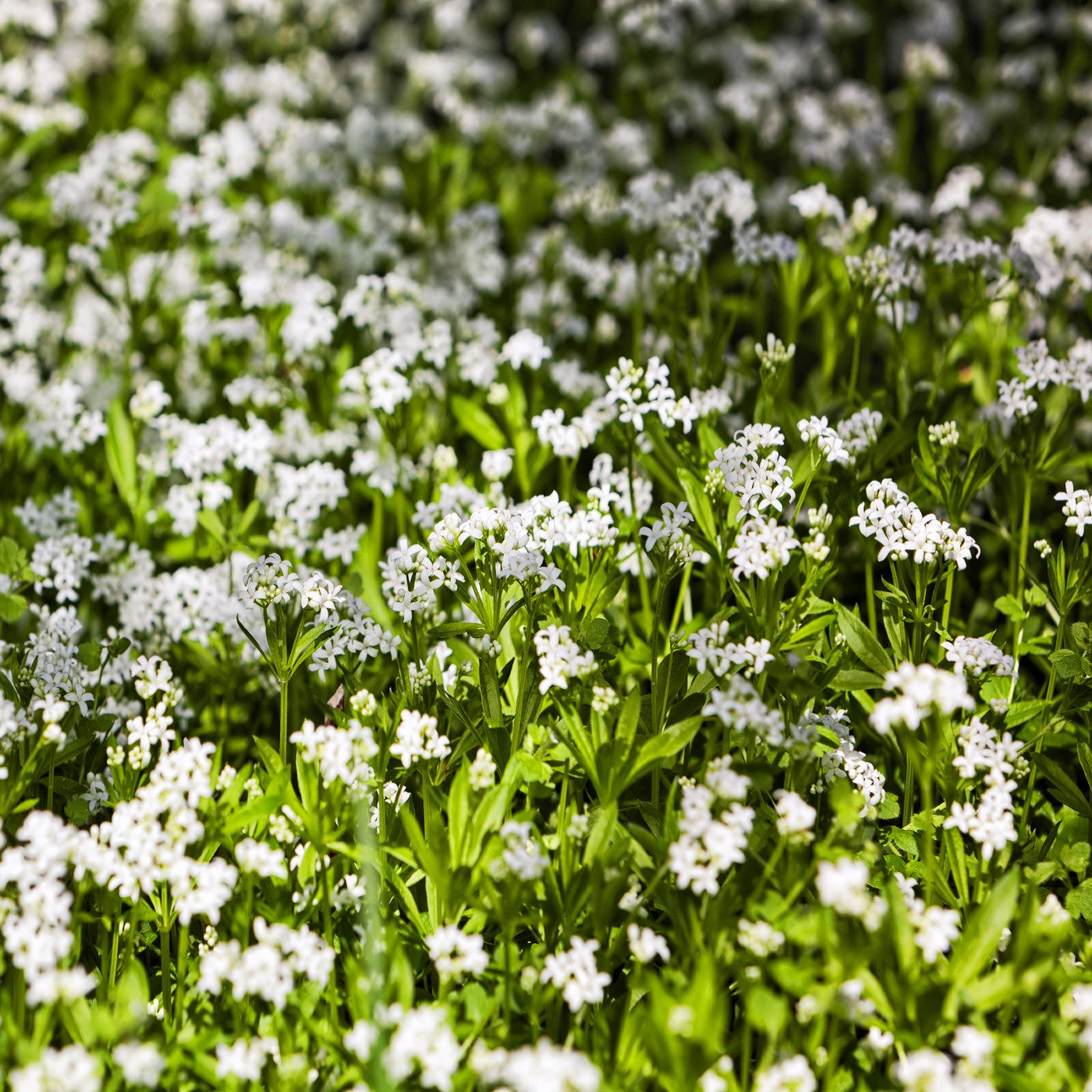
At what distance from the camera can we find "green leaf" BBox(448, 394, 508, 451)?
4.44m

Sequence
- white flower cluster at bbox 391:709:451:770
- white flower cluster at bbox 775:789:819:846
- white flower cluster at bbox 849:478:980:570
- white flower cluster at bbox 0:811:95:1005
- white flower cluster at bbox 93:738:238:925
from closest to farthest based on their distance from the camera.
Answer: white flower cluster at bbox 0:811:95:1005, white flower cluster at bbox 775:789:819:846, white flower cluster at bbox 93:738:238:925, white flower cluster at bbox 391:709:451:770, white flower cluster at bbox 849:478:980:570

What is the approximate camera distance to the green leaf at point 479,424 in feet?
14.6

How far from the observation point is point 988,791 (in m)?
2.97

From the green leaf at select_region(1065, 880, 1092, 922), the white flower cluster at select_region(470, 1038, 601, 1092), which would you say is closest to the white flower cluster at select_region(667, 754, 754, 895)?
the white flower cluster at select_region(470, 1038, 601, 1092)

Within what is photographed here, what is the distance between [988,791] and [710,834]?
0.82 meters

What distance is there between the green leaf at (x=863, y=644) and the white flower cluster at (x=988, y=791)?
0.30 meters

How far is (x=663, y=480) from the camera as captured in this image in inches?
158

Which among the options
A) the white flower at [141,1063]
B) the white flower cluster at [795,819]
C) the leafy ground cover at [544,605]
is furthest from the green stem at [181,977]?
the white flower cluster at [795,819]

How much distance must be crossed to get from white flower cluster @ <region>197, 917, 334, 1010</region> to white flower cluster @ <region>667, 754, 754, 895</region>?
2.91 feet

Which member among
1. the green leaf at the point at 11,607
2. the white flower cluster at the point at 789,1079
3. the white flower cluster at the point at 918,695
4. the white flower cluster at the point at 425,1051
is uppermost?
the white flower cluster at the point at 918,695

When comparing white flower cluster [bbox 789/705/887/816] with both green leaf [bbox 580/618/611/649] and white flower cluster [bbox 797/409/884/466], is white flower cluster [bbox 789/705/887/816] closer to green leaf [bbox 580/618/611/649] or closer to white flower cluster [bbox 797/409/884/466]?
green leaf [bbox 580/618/611/649]

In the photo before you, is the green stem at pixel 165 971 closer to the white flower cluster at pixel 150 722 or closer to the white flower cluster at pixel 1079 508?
the white flower cluster at pixel 150 722

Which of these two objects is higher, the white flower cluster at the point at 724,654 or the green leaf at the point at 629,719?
the white flower cluster at the point at 724,654

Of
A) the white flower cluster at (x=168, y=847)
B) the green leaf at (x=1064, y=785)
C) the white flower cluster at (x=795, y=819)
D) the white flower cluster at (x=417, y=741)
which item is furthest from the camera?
the green leaf at (x=1064, y=785)
